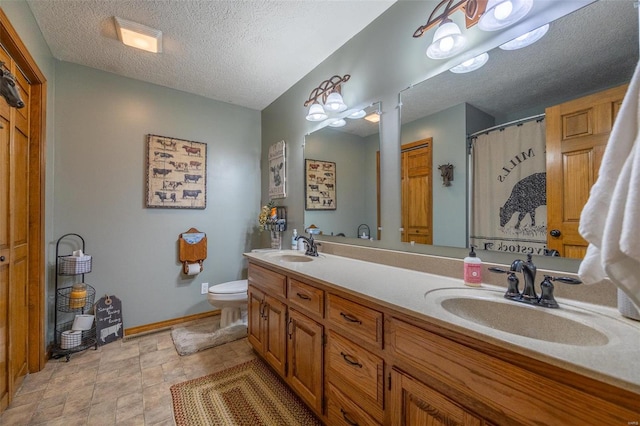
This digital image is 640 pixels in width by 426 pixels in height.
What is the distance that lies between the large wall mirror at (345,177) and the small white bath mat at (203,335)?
4.05 feet

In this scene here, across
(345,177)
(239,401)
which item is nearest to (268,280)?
(239,401)

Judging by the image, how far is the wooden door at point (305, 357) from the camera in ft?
4.36

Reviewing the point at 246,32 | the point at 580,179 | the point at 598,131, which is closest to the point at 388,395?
the point at 580,179

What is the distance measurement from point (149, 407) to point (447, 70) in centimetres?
257

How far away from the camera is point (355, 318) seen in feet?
3.68

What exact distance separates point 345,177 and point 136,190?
2.07 metres

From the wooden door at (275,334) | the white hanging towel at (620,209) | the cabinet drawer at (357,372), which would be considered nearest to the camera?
the white hanging towel at (620,209)

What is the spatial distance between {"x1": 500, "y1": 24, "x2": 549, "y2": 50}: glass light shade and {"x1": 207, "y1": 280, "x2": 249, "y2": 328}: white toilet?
8.09 ft

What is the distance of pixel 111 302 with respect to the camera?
2.40 meters

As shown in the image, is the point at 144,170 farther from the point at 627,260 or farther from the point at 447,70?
the point at 627,260

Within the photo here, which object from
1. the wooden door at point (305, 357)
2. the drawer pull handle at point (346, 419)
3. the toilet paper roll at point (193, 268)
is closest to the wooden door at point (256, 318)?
the wooden door at point (305, 357)

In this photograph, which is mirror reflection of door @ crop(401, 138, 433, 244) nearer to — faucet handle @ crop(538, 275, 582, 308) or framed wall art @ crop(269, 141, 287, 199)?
faucet handle @ crop(538, 275, 582, 308)

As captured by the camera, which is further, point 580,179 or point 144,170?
point 144,170

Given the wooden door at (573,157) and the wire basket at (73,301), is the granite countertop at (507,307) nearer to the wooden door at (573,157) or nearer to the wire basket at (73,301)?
the wooden door at (573,157)
